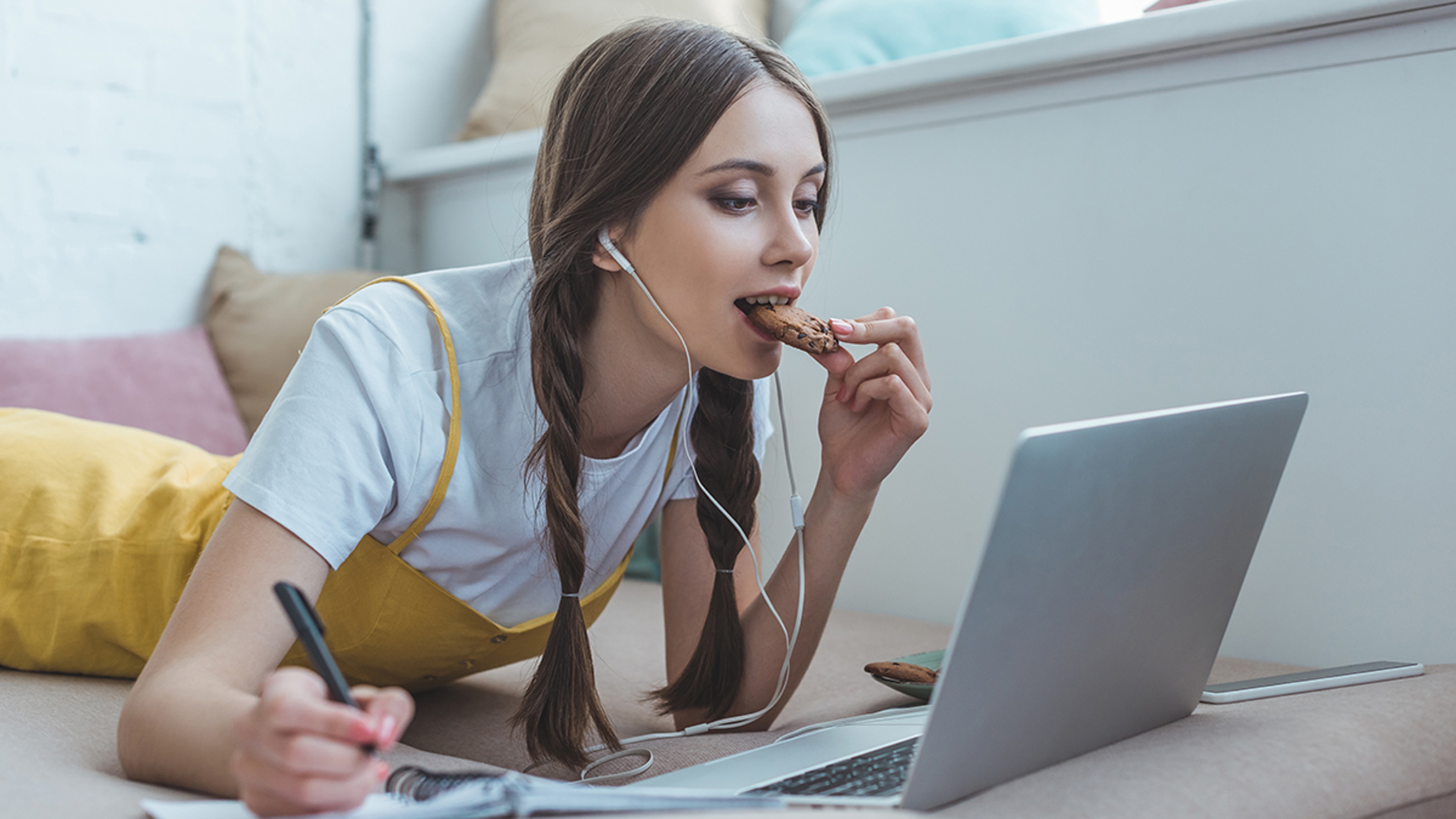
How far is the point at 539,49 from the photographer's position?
236 centimetres

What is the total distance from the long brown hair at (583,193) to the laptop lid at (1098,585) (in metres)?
0.46

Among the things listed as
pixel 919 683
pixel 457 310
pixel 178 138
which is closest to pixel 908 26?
pixel 457 310

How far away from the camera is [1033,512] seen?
0.58m

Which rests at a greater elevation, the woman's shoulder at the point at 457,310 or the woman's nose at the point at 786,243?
the woman's nose at the point at 786,243

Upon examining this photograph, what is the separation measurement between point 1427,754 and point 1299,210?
67 centimetres

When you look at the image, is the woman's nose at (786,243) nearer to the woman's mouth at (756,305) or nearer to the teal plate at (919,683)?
the woman's mouth at (756,305)

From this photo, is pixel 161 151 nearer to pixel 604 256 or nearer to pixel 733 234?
pixel 604 256

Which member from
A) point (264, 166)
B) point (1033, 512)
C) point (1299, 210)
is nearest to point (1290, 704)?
point (1033, 512)

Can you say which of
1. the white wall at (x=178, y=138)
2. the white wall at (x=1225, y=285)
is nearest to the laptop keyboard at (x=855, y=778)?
the white wall at (x=1225, y=285)

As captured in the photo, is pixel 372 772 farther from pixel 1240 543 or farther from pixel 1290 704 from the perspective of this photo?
pixel 1290 704

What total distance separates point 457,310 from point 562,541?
255mm

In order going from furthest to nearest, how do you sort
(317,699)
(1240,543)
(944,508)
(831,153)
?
(944,508) → (831,153) → (1240,543) → (317,699)

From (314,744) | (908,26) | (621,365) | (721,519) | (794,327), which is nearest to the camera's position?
(314,744)

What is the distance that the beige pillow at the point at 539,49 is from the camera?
224 cm
